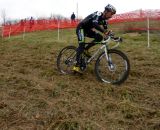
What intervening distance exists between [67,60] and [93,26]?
152 centimetres

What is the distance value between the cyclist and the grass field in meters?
0.76

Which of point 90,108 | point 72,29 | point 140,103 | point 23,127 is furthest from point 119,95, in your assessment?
point 72,29

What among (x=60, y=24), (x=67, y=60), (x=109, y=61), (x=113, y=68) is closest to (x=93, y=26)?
(x=109, y=61)

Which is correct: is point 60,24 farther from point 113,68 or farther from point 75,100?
point 75,100

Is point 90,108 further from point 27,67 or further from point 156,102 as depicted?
point 27,67

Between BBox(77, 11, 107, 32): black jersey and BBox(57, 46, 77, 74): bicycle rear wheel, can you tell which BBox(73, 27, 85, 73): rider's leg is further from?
BBox(57, 46, 77, 74): bicycle rear wheel

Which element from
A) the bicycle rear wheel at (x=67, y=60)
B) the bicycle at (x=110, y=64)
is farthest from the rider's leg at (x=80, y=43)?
the bicycle rear wheel at (x=67, y=60)

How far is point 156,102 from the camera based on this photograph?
7398mm

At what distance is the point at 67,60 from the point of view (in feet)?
34.3

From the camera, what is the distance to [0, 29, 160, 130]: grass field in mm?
6195

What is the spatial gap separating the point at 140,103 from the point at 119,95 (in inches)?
26.0

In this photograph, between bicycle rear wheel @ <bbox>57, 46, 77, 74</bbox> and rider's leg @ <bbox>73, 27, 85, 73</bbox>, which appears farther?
bicycle rear wheel @ <bbox>57, 46, 77, 74</bbox>

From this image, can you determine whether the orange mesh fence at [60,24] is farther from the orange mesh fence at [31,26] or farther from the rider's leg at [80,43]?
the rider's leg at [80,43]

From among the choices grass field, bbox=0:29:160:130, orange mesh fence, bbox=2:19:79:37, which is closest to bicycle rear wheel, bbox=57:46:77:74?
grass field, bbox=0:29:160:130
